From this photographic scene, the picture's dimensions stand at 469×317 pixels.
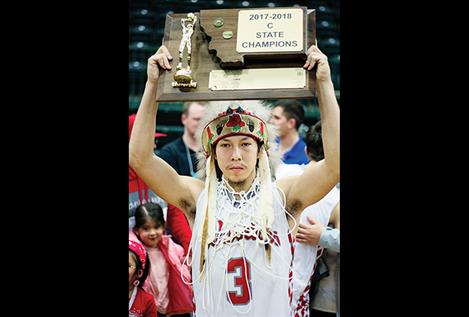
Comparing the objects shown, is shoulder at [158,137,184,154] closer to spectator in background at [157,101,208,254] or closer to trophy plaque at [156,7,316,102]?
spectator in background at [157,101,208,254]

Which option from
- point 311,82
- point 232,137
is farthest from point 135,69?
point 311,82

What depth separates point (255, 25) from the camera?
3.23 metres

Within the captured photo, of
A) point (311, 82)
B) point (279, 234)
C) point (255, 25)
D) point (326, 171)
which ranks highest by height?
point (255, 25)

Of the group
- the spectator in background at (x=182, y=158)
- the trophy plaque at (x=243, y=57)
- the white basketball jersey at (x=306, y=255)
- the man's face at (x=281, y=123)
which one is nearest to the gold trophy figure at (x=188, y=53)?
the trophy plaque at (x=243, y=57)

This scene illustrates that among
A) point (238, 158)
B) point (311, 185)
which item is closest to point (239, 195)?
point (238, 158)

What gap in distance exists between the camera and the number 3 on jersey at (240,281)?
3223 mm

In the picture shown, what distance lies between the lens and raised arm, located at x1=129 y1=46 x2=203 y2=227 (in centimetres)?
329

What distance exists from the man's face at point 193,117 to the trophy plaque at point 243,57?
194 millimetres

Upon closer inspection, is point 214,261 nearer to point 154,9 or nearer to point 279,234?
point 279,234

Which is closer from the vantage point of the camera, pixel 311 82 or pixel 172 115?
pixel 311 82

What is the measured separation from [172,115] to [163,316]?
2.27 feet

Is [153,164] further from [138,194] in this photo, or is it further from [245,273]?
[245,273]

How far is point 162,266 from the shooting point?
338 centimetres

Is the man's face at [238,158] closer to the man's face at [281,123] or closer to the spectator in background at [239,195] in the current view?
the spectator in background at [239,195]
